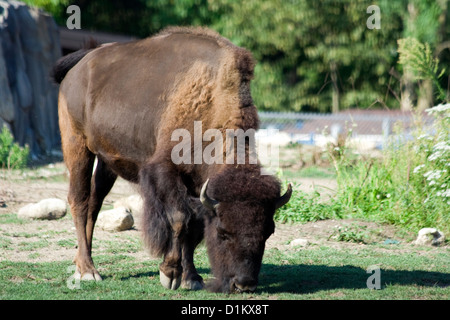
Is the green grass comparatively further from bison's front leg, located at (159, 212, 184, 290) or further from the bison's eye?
the bison's eye

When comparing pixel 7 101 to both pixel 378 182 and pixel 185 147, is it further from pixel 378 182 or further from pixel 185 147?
pixel 185 147

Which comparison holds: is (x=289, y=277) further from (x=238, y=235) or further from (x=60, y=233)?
(x=60, y=233)

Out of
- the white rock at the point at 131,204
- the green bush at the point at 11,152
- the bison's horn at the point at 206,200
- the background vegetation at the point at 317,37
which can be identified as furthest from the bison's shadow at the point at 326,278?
the background vegetation at the point at 317,37

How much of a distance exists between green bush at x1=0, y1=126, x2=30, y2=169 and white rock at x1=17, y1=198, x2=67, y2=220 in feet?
10.0

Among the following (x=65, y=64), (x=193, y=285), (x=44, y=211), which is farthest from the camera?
(x=44, y=211)

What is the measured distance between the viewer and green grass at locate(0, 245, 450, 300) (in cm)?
553

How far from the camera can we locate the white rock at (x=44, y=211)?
9320 mm

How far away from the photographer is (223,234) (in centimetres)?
520

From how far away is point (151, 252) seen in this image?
5621 mm

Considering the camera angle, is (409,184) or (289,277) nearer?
(289,277)

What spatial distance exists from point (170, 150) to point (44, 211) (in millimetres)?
4347

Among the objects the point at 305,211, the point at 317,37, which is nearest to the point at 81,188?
the point at 305,211

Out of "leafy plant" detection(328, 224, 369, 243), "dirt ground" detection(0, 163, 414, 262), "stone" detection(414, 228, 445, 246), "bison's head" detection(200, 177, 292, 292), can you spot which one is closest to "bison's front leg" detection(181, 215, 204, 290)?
"bison's head" detection(200, 177, 292, 292)
